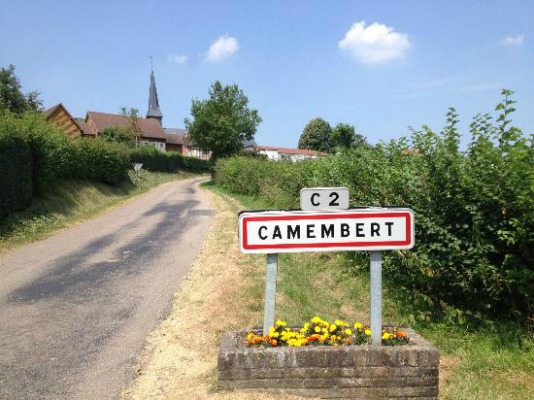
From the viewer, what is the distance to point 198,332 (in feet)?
17.4

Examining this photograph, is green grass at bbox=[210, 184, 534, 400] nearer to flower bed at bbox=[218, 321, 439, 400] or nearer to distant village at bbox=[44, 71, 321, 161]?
flower bed at bbox=[218, 321, 439, 400]

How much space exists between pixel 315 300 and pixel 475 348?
2.47 metres

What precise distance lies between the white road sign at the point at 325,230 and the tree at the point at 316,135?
88.7 metres

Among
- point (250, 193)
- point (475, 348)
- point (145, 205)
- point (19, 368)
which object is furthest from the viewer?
point (250, 193)

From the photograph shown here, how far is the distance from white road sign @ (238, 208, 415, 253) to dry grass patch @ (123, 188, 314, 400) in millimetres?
1226

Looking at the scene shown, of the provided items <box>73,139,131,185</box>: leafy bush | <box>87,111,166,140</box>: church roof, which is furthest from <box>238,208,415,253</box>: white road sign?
<box>87,111,166,140</box>: church roof

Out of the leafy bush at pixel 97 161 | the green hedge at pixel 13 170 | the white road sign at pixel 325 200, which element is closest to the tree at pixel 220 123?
the leafy bush at pixel 97 161

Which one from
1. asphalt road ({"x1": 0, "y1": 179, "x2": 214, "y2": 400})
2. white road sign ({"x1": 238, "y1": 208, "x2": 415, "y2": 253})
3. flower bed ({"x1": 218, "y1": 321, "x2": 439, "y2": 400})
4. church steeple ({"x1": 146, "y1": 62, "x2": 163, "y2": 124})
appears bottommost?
asphalt road ({"x1": 0, "y1": 179, "x2": 214, "y2": 400})

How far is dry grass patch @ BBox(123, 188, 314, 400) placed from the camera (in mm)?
3910

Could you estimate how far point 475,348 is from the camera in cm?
479

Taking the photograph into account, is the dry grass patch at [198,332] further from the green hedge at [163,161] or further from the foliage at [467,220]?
A: the green hedge at [163,161]

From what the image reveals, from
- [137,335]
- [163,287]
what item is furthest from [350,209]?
[163,287]

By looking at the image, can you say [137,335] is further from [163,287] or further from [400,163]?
[400,163]

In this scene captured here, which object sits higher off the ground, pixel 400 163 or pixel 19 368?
pixel 400 163
